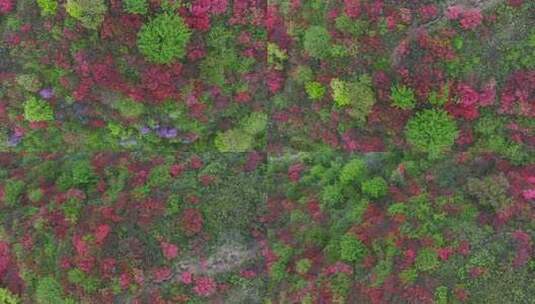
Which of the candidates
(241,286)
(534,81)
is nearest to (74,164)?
(241,286)

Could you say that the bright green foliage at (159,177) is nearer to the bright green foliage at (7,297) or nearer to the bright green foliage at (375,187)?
the bright green foliage at (7,297)

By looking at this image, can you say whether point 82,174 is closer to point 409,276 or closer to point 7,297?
point 7,297

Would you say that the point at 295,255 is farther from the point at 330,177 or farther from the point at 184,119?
the point at 184,119

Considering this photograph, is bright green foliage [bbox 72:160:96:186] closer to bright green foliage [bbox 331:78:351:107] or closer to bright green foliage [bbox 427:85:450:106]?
bright green foliage [bbox 331:78:351:107]

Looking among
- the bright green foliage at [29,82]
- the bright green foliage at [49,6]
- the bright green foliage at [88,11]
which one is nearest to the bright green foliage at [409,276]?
the bright green foliage at [88,11]

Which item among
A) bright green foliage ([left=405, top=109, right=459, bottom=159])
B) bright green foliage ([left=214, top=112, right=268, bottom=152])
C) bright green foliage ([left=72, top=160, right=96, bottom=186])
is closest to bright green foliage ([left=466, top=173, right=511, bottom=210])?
bright green foliage ([left=405, top=109, right=459, bottom=159])

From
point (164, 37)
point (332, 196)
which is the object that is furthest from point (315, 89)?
point (164, 37)
